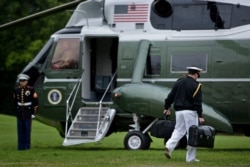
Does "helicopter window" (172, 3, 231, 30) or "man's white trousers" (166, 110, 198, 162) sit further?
"helicopter window" (172, 3, 231, 30)

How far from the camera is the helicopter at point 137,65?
69.5 feet

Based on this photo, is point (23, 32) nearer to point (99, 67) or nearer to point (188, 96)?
point (99, 67)

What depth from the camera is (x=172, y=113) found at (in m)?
21.0

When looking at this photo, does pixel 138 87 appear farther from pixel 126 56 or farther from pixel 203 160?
pixel 203 160

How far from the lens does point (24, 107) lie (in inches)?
852

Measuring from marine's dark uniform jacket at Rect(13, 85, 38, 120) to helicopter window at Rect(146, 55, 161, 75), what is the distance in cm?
288

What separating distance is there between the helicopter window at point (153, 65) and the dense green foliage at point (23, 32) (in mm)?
30677

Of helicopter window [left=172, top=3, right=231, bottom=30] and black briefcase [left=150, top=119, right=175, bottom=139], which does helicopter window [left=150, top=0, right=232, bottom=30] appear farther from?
black briefcase [left=150, top=119, right=175, bottom=139]

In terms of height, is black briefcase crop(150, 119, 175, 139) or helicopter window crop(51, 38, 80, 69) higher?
helicopter window crop(51, 38, 80, 69)

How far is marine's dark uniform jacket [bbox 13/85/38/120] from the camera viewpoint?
21656 millimetres

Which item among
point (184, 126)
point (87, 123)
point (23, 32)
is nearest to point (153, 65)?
point (87, 123)

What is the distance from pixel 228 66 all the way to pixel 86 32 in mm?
3823

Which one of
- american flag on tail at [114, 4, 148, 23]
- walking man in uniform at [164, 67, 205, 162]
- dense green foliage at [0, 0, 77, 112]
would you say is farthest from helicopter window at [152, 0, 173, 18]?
dense green foliage at [0, 0, 77, 112]

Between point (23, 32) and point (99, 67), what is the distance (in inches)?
1258
